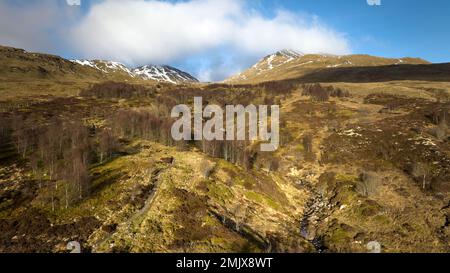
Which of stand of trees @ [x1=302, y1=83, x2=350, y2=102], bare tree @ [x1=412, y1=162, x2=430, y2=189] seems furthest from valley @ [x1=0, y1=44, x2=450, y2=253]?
stand of trees @ [x1=302, y1=83, x2=350, y2=102]

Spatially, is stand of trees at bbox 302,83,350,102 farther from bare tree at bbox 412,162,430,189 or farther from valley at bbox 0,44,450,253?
bare tree at bbox 412,162,430,189

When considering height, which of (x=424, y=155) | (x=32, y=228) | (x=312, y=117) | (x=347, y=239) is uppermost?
(x=312, y=117)

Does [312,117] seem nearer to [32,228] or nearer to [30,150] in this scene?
[30,150]

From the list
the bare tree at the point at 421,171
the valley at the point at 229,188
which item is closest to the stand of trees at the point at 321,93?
the valley at the point at 229,188

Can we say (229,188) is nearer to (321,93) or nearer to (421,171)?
(421,171)

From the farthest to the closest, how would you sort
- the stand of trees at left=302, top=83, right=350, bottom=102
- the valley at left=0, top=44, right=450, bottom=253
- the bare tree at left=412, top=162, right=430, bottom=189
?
the stand of trees at left=302, top=83, right=350, bottom=102 → the bare tree at left=412, top=162, right=430, bottom=189 → the valley at left=0, top=44, right=450, bottom=253

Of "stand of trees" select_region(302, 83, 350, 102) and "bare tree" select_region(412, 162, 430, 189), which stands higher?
"stand of trees" select_region(302, 83, 350, 102)

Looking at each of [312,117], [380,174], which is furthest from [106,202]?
[312,117]

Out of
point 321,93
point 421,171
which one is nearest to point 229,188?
point 421,171

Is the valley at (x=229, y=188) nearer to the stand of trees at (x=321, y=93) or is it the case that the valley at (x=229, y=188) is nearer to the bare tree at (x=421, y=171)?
the bare tree at (x=421, y=171)

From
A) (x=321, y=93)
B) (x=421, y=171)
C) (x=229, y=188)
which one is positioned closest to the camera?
(x=229, y=188)

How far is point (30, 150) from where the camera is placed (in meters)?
65.5

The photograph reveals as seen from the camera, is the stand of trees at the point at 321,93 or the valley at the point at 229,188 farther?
the stand of trees at the point at 321,93
